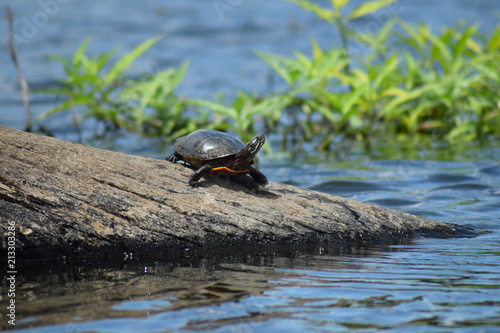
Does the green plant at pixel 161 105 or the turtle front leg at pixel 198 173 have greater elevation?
the green plant at pixel 161 105

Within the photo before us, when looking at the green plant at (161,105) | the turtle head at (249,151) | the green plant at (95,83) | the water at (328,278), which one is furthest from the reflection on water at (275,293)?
the green plant at (161,105)

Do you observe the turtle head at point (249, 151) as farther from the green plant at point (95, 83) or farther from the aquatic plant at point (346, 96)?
the green plant at point (95, 83)

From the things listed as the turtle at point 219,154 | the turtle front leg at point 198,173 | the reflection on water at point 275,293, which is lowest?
the reflection on water at point 275,293

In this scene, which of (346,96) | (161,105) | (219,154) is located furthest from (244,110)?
(219,154)

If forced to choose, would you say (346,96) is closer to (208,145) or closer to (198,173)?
(208,145)

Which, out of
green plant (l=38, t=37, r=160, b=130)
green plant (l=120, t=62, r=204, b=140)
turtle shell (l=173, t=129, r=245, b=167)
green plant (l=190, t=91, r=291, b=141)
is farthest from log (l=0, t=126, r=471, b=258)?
green plant (l=120, t=62, r=204, b=140)

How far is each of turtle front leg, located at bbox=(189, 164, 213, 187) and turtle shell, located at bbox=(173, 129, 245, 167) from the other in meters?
0.05

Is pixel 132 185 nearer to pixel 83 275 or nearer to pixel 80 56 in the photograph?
pixel 83 275

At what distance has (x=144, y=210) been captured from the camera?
4266 mm

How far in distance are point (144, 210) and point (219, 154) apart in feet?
2.13

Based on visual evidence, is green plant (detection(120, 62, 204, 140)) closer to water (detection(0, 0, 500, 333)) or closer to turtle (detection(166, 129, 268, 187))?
water (detection(0, 0, 500, 333))

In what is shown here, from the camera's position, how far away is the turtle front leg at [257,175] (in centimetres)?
464

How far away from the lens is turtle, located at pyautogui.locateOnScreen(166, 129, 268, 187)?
4.48 m

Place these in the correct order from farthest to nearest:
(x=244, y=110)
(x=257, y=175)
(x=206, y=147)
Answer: (x=244, y=110) < (x=257, y=175) < (x=206, y=147)
